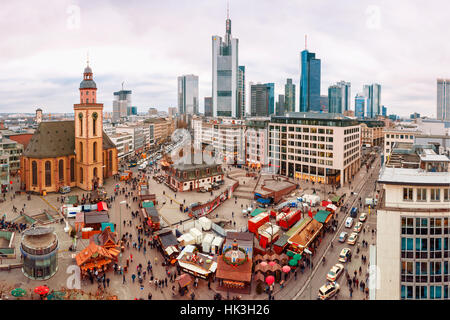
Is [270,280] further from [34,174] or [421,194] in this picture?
[34,174]

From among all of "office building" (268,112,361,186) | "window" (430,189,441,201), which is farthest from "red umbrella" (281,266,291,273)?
"office building" (268,112,361,186)

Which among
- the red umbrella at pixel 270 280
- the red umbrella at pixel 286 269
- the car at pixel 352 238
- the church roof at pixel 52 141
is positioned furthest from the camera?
the church roof at pixel 52 141

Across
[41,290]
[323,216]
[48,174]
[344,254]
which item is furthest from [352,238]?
[48,174]

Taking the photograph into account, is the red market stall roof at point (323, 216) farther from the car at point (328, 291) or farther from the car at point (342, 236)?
the car at point (328, 291)

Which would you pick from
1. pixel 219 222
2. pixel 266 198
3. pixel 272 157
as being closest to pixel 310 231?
pixel 219 222

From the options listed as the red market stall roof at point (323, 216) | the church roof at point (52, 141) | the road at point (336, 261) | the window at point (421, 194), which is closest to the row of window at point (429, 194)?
the window at point (421, 194)

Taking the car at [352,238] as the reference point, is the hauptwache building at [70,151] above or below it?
above
